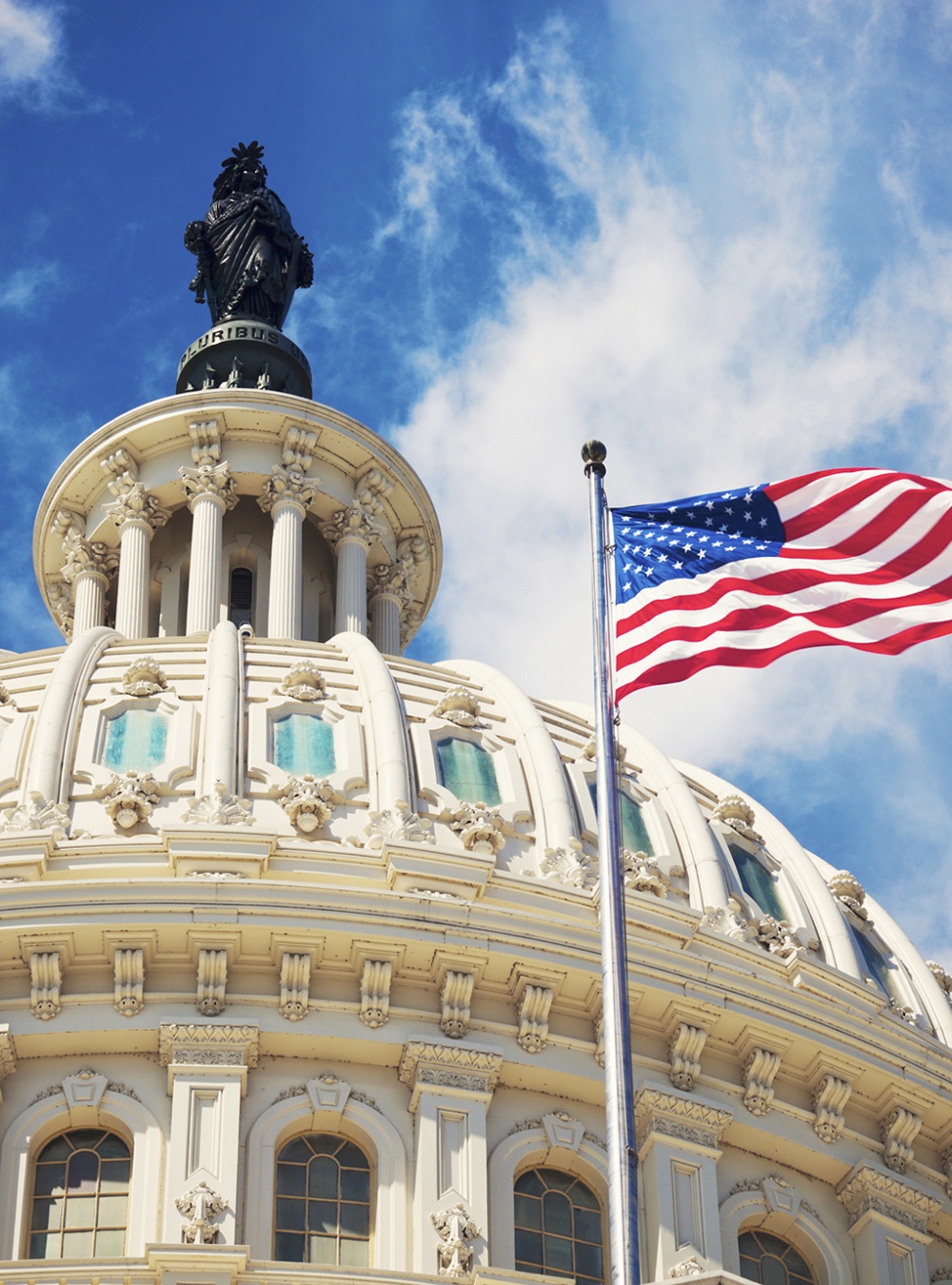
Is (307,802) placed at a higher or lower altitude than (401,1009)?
higher

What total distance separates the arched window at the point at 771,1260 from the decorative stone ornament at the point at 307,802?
915cm

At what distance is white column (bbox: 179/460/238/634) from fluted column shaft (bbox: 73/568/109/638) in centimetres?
256

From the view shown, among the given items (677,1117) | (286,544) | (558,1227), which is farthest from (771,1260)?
(286,544)

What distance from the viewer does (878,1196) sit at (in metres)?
47.9

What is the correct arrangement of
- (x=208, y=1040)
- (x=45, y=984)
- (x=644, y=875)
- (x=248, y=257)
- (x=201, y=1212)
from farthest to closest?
1. (x=248, y=257)
2. (x=644, y=875)
3. (x=45, y=984)
4. (x=208, y=1040)
5. (x=201, y=1212)

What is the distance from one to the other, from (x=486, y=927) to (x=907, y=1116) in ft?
25.0

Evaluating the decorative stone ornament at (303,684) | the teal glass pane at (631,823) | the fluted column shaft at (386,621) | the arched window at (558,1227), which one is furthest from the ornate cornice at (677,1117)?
the fluted column shaft at (386,621)

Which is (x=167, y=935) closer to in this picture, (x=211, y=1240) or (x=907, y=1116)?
(x=211, y=1240)

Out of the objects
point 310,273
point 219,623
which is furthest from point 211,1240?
point 310,273

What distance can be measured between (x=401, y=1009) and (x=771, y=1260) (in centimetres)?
684

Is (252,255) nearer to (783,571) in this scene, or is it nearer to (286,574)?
(286,574)

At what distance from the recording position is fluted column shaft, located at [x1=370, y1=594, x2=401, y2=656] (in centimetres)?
6688

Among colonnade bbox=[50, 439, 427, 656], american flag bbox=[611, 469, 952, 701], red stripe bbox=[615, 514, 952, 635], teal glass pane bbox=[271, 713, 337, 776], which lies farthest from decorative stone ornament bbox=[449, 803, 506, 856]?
colonnade bbox=[50, 439, 427, 656]

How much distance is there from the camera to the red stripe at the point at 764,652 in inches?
1527
